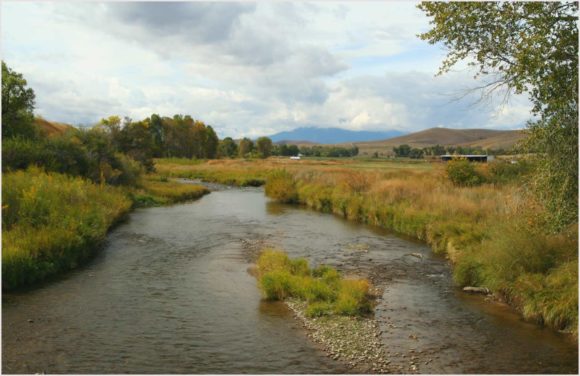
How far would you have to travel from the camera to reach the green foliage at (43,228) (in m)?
15.5

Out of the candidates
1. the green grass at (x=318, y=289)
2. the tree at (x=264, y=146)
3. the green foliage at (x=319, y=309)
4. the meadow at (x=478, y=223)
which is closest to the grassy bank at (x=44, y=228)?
the green grass at (x=318, y=289)

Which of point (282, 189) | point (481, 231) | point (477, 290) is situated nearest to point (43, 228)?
point (477, 290)

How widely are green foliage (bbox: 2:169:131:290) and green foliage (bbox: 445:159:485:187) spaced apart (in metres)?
26.1

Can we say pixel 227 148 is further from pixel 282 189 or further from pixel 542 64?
pixel 542 64

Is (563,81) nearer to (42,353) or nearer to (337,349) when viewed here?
(337,349)

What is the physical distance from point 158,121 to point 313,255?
385 feet

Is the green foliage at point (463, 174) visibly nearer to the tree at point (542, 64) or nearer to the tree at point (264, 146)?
the tree at point (542, 64)

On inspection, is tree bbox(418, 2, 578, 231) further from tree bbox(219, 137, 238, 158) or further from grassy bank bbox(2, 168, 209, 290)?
tree bbox(219, 137, 238, 158)

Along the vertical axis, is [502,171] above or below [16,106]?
below

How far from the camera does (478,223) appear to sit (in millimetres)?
22984

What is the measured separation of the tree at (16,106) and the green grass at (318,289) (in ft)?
104

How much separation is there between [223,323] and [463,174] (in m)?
30.1

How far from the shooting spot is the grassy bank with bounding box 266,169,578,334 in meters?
12.9

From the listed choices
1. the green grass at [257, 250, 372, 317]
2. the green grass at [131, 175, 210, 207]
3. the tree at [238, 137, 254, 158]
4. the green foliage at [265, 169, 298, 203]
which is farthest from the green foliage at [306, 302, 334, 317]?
the tree at [238, 137, 254, 158]
